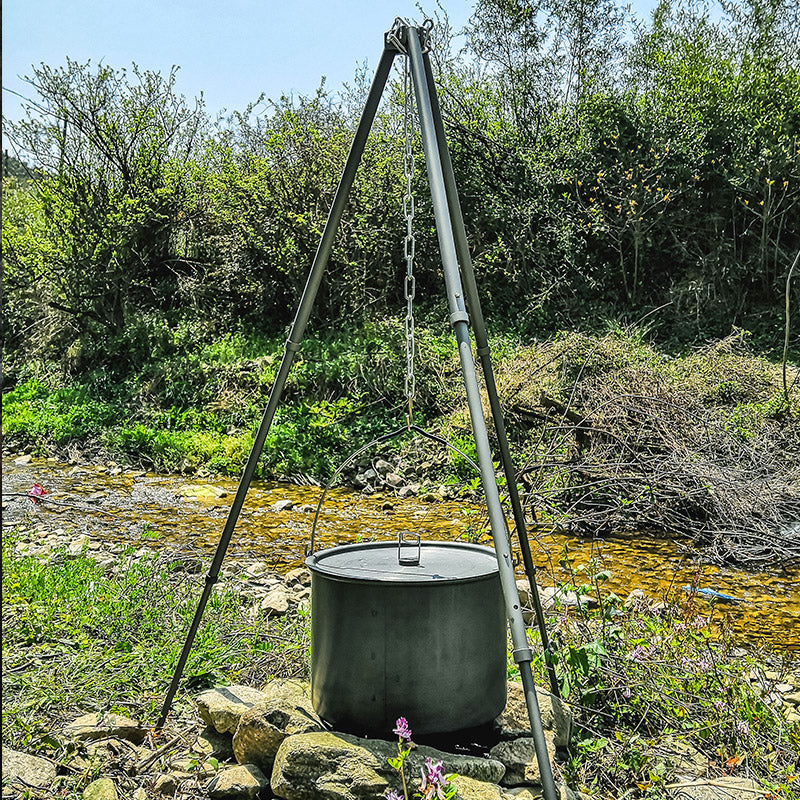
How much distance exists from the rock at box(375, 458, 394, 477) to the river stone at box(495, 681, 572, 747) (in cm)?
583

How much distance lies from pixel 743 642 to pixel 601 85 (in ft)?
33.8

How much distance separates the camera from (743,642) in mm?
3984

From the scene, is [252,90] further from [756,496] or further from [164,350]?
[756,496]

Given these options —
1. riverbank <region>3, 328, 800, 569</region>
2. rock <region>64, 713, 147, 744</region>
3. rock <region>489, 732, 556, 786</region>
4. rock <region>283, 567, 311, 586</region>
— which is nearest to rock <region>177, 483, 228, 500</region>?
riverbank <region>3, 328, 800, 569</region>

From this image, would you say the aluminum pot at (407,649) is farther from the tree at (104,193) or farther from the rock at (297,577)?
the tree at (104,193)

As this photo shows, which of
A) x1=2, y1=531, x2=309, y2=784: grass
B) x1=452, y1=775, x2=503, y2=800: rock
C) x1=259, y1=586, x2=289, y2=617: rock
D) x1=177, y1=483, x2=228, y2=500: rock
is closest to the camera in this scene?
x1=452, y1=775, x2=503, y2=800: rock

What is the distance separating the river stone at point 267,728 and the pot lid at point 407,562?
489 millimetres

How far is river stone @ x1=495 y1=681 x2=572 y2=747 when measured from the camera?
101 inches

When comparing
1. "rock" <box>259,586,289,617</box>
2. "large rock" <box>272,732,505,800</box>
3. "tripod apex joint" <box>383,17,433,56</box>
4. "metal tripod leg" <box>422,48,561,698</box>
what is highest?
"tripod apex joint" <box>383,17,433,56</box>

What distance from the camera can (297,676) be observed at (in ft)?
10.4

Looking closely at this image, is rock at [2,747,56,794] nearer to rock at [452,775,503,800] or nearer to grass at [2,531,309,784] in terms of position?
grass at [2,531,309,784]

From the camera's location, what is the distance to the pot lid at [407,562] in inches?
89.9

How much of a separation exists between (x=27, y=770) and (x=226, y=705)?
2.09 feet

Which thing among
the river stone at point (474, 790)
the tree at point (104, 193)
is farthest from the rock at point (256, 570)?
the tree at point (104, 193)
